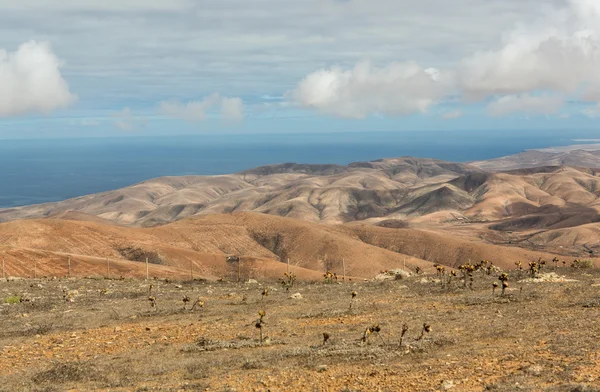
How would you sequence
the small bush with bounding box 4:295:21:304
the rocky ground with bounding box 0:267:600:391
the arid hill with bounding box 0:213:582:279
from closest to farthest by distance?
the rocky ground with bounding box 0:267:600:391
the small bush with bounding box 4:295:21:304
the arid hill with bounding box 0:213:582:279

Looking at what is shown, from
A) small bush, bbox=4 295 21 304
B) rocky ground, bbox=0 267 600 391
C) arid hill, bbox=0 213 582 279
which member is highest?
rocky ground, bbox=0 267 600 391

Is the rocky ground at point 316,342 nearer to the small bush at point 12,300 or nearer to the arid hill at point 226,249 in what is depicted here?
the small bush at point 12,300

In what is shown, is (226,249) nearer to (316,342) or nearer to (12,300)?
(12,300)

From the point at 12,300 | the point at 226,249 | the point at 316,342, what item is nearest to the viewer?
the point at 316,342

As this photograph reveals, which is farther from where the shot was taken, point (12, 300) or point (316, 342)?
point (12, 300)

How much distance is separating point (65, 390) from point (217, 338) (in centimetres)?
591

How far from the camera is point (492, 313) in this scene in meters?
20.3

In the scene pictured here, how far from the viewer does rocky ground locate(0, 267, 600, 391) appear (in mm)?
13453

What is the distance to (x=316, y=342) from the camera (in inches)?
698

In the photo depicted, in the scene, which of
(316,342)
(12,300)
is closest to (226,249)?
(12,300)

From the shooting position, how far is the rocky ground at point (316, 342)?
1345 centimetres

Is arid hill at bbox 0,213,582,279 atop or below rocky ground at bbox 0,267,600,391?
below

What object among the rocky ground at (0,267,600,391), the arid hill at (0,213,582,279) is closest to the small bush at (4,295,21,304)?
the rocky ground at (0,267,600,391)

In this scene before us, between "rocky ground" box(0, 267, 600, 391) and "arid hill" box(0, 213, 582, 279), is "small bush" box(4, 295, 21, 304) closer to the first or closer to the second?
"rocky ground" box(0, 267, 600, 391)
